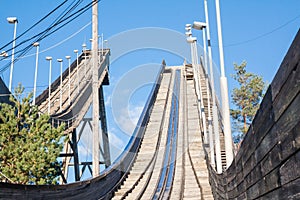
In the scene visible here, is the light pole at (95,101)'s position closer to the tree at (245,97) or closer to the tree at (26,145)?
the tree at (26,145)

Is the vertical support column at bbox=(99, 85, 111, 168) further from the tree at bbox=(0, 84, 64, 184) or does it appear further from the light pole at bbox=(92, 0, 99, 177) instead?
the light pole at bbox=(92, 0, 99, 177)

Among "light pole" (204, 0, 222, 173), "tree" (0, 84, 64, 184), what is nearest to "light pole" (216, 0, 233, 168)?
"light pole" (204, 0, 222, 173)

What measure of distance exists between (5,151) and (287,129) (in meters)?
11.3

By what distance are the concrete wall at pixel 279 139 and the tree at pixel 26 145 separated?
9444mm

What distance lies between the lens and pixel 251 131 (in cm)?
406

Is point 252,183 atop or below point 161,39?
below

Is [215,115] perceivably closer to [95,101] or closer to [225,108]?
[225,108]

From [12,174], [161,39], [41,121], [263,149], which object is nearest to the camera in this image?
[263,149]

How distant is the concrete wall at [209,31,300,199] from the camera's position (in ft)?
7.42

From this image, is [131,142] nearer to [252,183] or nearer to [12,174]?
[12,174]

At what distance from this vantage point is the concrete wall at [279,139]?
2.26 metres

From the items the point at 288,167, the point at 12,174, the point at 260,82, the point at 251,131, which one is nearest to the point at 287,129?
the point at 288,167

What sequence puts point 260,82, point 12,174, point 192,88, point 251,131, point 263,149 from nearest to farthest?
point 263,149
point 251,131
point 12,174
point 260,82
point 192,88

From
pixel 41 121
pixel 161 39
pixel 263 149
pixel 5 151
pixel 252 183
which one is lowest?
pixel 252 183
